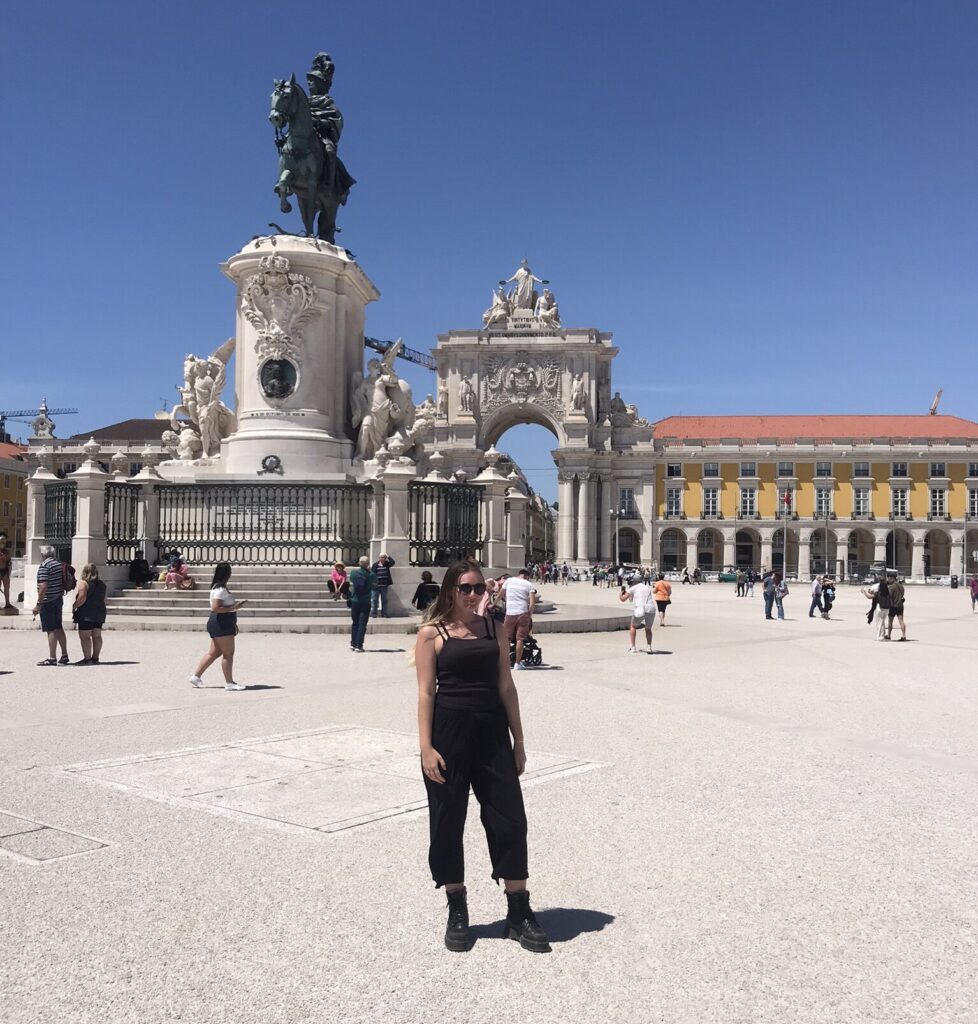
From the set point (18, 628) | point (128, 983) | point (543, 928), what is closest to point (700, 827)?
point (543, 928)

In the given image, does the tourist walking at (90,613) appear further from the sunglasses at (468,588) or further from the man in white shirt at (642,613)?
the sunglasses at (468,588)

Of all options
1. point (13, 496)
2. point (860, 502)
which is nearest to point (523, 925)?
point (13, 496)

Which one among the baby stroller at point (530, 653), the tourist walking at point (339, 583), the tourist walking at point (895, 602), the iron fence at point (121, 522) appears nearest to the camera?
the baby stroller at point (530, 653)

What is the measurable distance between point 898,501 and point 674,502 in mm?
19274

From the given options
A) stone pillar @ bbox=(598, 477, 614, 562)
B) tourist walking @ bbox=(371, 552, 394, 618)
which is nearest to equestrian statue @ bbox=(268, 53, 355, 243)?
tourist walking @ bbox=(371, 552, 394, 618)

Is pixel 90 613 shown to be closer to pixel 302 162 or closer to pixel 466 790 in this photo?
pixel 466 790

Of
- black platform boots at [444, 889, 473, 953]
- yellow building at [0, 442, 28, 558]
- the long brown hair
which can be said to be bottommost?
black platform boots at [444, 889, 473, 953]

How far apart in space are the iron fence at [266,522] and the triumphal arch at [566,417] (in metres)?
71.2

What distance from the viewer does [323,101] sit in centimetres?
2238

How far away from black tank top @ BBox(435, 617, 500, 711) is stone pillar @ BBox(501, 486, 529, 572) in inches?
657

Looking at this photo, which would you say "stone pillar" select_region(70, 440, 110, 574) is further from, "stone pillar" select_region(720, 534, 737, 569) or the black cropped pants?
"stone pillar" select_region(720, 534, 737, 569)

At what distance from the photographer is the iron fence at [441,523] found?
1958 centimetres

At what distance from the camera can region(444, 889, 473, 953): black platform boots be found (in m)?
3.86

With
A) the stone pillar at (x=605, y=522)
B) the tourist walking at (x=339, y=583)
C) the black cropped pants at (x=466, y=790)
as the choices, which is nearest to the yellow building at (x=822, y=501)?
the stone pillar at (x=605, y=522)
